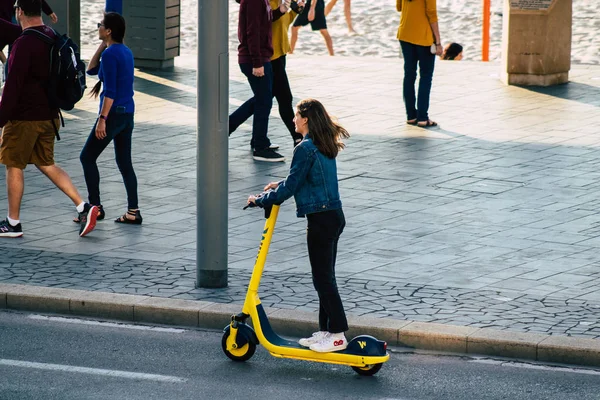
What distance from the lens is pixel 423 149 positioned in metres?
13.7

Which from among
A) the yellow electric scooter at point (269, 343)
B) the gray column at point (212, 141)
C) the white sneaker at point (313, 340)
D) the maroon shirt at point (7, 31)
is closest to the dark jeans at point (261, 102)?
the maroon shirt at point (7, 31)

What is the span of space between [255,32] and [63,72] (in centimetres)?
308

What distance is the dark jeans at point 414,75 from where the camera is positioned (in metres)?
14.9

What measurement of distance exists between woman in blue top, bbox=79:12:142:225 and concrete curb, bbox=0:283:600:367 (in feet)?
7.02

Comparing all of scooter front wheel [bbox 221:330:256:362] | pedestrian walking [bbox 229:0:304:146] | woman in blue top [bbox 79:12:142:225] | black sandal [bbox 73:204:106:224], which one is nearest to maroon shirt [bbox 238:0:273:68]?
pedestrian walking [bbox 229:0:304:146]

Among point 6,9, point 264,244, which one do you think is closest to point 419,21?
point 6,9

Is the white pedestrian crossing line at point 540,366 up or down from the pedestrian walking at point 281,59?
down

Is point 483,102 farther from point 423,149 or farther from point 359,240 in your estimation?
point 359,240

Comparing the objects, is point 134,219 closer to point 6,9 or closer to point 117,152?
point 117,152

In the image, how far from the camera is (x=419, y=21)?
14891 millimetres

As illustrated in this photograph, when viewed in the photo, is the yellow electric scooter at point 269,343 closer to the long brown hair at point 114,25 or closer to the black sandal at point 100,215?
the black sandal at point 100,215

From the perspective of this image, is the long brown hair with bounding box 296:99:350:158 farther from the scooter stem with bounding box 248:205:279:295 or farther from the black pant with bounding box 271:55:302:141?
the black pant with bounding box 271:55:302:141

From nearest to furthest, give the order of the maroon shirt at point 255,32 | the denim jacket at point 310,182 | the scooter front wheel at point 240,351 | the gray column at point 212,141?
1. the denim jacket at point 310,182
2. the scooter front wheel at point 240,351
3. the gray column at point 212,141
4. the maroon shirt at point 255,32

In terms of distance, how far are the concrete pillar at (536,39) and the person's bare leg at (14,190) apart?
8897 millimetres
